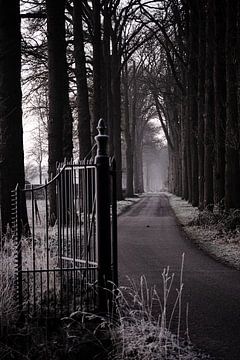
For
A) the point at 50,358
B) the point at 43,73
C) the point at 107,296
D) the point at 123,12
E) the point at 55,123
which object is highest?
the point at 123,12

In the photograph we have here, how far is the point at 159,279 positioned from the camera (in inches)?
366

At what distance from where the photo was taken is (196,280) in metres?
9.30

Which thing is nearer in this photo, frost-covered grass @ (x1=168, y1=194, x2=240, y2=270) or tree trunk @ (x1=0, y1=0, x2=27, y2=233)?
tree trunk @ (x1=0, y1=0, x2=27, y2=233)

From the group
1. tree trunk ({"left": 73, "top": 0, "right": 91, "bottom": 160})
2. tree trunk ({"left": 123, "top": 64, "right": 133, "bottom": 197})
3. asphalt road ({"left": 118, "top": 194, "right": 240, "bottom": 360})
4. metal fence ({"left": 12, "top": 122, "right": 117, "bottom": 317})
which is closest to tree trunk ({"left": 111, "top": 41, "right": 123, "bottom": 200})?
tree trunk ({"left": 123, "top": 64, "right": 133, "bottom": 197})

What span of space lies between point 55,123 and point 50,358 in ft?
39.9

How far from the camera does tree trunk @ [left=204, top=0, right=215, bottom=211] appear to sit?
17.4 m

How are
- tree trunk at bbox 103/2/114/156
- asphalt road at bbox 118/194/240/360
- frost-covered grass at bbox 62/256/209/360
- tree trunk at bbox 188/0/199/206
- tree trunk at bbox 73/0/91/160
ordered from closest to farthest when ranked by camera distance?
frost-covered grass at bbox 62/256/209/360, asphalt road at bbox 118/194/240/360, tree trunk at bbox 188/0/199/206, tree trunk at bbox 73/0/91/160, tree trunk at bbox 103/2/114/156

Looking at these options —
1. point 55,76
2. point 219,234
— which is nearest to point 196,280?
point 219,234

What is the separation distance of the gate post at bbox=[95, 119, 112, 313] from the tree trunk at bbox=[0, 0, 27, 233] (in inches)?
223

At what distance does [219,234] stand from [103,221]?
9.08m

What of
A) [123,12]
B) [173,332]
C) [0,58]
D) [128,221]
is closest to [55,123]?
[0,58]

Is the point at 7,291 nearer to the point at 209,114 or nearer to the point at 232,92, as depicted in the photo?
the point at 232,92

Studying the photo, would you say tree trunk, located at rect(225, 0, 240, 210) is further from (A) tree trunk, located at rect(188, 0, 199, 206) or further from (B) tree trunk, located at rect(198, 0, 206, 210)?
(A) tree trunk, located at rect(188, 0, 199, 206)

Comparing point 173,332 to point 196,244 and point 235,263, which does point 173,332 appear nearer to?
point 235,263
